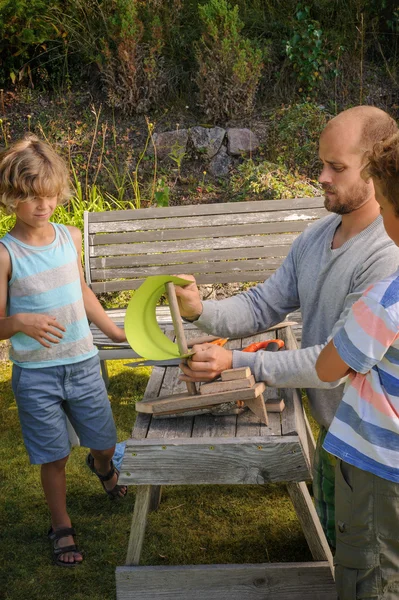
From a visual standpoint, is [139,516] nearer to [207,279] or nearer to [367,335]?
[367,335]

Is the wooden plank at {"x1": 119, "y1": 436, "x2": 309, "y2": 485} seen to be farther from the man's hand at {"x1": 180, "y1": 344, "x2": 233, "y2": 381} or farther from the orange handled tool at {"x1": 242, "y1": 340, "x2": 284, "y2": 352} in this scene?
the orange handled tool at {"x1": 242, "y1": 340, "x2": 284, "y2": 352}

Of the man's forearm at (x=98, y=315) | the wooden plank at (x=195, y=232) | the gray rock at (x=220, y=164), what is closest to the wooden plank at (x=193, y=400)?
the man's forearm at (x=98, y=315)

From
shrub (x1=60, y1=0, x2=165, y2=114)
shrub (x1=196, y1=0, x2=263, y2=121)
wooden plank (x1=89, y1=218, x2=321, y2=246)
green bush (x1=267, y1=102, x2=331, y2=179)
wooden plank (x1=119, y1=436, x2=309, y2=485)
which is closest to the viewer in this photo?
wooden plank (x1=119, y1=436, x2=309, y2=485)

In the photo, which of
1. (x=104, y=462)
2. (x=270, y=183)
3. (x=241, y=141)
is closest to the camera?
(x=104, y=462)

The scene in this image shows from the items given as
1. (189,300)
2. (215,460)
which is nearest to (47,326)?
(189,300)

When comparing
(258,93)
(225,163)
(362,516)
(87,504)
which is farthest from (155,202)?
(362,516)

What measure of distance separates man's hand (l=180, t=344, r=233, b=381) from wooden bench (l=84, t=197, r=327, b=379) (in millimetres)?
2456

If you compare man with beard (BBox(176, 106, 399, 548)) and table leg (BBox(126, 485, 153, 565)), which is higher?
man with beard (BBox(176, 106, 399, 548))

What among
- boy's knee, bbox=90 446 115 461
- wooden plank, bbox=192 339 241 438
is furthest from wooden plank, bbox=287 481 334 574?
boy's knee, bbox=90 446 115 461

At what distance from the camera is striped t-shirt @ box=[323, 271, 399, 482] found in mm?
1934

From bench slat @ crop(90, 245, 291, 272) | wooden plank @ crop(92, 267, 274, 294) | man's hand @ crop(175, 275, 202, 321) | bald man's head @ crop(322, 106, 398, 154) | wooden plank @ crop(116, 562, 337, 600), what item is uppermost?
bald man's head @ crop(322, 106, 398, 154)

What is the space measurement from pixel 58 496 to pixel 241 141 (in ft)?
14.6

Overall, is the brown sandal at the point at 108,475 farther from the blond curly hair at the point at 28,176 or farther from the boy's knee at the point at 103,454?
the blond curly hair at the point at 28,176

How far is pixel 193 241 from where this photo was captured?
5027 millimetres
